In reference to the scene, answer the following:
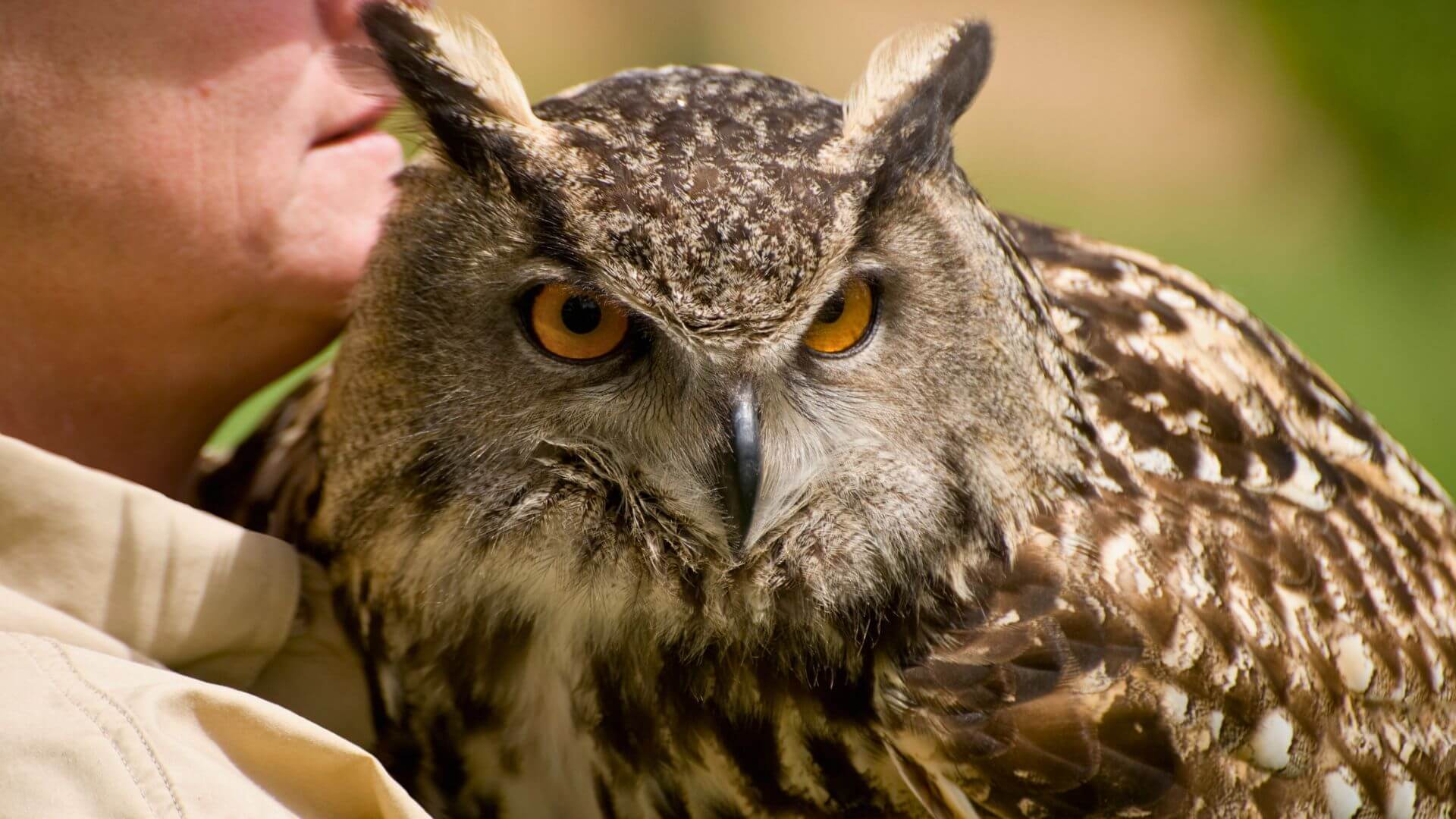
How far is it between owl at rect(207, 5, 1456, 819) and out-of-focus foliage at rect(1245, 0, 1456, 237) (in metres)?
5.12

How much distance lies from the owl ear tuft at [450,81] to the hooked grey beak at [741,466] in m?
0.28

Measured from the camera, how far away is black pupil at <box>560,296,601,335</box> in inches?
42.4

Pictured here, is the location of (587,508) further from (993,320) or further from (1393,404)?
(1393,404)

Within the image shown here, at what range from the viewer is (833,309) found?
3.59 feet

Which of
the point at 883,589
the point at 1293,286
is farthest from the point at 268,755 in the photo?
the point at 1293,286

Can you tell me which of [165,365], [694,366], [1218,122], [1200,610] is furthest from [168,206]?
[1218,122]

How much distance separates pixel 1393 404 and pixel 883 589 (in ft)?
13.4

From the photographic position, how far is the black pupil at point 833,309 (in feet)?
3.56

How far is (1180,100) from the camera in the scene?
21.3 ft

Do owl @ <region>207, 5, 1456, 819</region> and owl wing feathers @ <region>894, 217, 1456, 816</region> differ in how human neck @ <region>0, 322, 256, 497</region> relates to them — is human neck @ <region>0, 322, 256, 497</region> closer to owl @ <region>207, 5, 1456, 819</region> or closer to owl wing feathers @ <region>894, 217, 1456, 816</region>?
owl @ <region>207, 5, 1456, 819</region>

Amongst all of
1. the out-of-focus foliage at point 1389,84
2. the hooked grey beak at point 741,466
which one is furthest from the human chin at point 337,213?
the out-of-focus foliage at point 1389,84

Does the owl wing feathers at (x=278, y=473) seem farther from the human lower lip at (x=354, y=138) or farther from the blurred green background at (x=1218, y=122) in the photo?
the blurred green background at (x=1218, y=122)

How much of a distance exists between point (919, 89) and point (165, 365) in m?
0.69

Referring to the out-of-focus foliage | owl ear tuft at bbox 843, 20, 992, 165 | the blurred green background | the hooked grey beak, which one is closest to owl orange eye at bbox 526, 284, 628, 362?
the hooked grey beak
